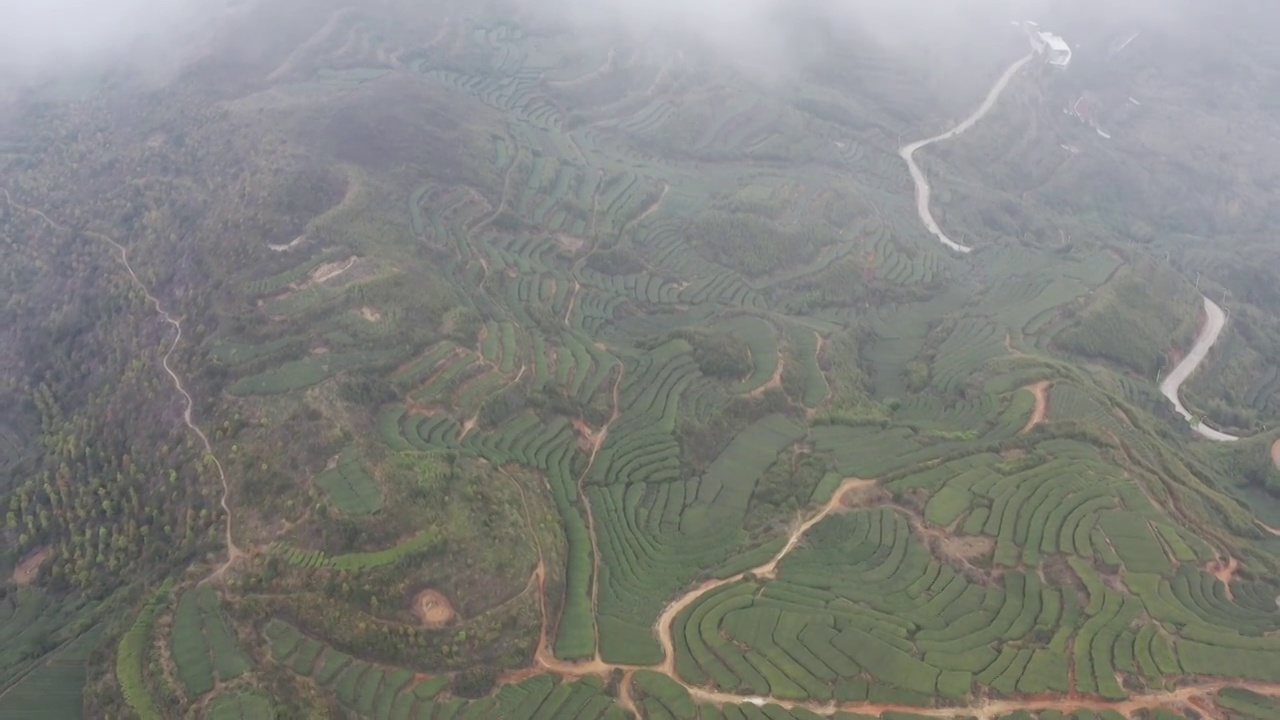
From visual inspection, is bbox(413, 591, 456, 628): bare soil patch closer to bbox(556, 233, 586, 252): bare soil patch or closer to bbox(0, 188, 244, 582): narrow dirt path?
bbox(0, 188, 244, 582): narrow dirt path

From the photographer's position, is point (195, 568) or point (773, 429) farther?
point (773, 429)

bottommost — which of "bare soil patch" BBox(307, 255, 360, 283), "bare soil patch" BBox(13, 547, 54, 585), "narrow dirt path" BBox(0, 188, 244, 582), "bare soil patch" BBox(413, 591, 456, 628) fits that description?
"bare soil patch" BBox(13, 547, 54, 585)

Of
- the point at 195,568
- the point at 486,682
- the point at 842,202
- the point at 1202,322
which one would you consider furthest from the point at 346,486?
the point at 1202,322

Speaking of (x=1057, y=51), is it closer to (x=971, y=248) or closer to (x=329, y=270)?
(x=971, y=248)

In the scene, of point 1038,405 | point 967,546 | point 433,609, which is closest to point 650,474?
point 433,609

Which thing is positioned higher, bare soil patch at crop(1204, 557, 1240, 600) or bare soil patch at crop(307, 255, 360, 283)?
bare soil patch at crop(307, 255, 360, 283)

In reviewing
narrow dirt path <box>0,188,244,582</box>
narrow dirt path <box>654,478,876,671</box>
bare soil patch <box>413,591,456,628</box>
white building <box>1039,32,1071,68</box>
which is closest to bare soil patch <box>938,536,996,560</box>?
narrow dirt path <box>654,478,876,671</box>

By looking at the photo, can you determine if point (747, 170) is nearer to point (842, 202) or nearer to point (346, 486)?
point (842, 202)
